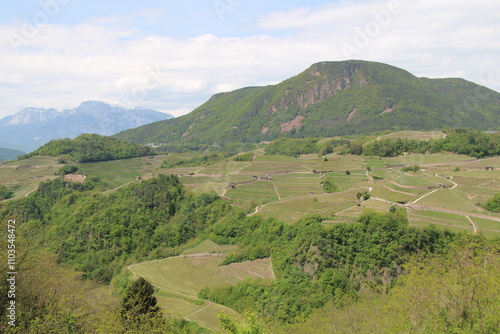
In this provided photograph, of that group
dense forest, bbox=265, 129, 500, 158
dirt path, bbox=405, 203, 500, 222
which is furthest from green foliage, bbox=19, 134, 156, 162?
dirt path, bbox=405, 203, 500, 222

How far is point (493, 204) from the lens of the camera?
4084cm

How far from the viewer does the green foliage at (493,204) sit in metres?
40.3

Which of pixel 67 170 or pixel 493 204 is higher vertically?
pixel 67 170

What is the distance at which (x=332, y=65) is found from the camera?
192250mm

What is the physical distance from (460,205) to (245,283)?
23.5 meters

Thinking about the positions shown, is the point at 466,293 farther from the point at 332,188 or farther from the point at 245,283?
the point at 332,188

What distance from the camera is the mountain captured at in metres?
155

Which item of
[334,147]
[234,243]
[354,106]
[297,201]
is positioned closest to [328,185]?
[297,201]

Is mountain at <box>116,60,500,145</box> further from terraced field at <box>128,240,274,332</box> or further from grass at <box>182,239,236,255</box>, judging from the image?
terraced field at <box>128,240,274,332</box>

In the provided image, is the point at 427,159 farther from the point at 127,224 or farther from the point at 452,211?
the point at 127,224

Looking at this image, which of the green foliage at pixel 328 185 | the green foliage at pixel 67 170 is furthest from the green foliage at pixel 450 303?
the green foliage at pixel 67 170

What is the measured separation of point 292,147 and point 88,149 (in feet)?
178

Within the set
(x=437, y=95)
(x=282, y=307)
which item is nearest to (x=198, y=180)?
(x=282, y=307)

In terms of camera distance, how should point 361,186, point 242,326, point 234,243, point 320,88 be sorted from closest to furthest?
point 242,326, point 234,243, point 361,186, point 320,88
